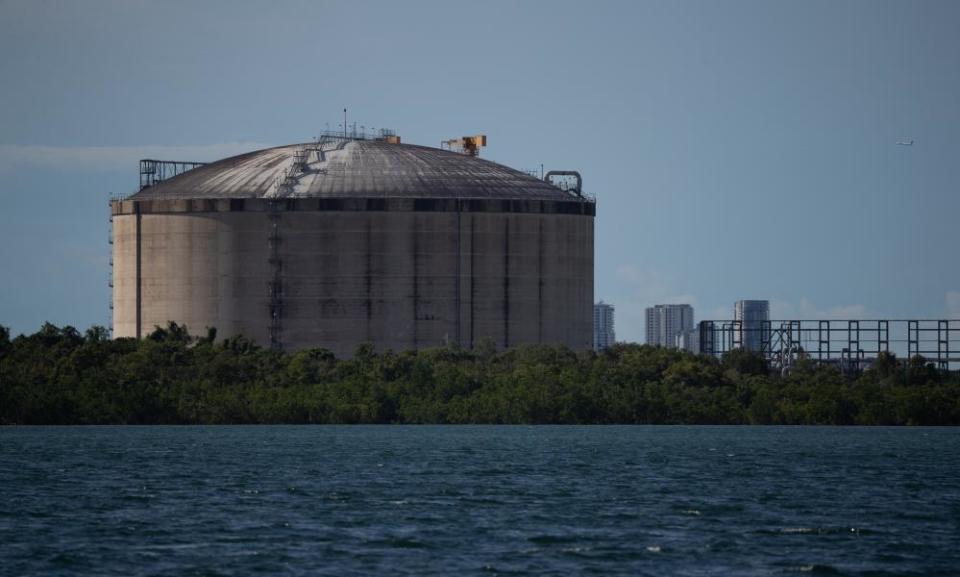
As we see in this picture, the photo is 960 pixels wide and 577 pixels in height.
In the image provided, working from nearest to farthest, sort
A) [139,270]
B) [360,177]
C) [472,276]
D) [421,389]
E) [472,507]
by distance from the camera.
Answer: [472,507]
[421,389]
[472,276]
[360,177]
[139,270]

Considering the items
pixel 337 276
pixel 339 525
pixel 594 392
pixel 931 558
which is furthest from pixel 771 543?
pixel 337 276

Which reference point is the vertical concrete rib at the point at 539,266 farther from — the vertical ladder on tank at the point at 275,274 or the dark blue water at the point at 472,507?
the dark blue water at the point at 472,507

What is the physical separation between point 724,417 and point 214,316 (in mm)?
30020

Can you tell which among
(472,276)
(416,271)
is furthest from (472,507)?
(472,276)

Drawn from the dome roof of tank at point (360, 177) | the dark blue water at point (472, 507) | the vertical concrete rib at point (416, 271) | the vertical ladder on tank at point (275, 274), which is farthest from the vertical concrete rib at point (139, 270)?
the dark blue water at point (472, 507)

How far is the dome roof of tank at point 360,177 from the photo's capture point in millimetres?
128125

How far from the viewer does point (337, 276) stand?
4951 inches

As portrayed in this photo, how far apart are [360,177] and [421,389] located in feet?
59.4

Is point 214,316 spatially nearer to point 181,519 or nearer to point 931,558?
point 181,519

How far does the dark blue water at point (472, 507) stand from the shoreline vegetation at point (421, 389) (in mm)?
12363

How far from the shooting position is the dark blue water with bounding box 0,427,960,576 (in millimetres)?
50406

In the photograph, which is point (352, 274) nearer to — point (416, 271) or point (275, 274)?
point (416, 271)

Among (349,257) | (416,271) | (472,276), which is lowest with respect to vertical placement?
(472,276)

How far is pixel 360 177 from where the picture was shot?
424 feet
